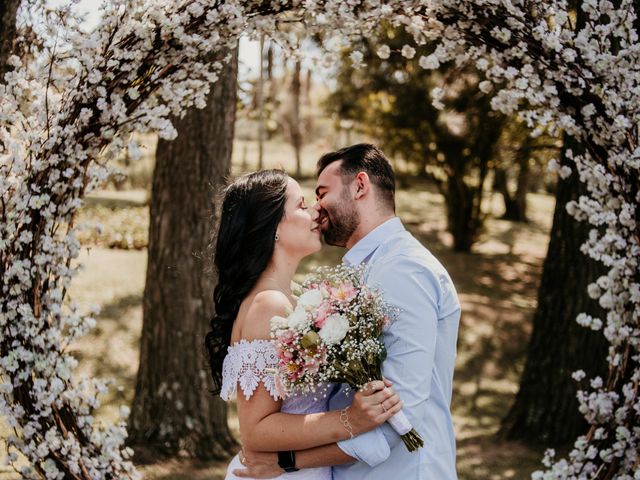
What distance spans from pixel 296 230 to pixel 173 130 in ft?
2.72

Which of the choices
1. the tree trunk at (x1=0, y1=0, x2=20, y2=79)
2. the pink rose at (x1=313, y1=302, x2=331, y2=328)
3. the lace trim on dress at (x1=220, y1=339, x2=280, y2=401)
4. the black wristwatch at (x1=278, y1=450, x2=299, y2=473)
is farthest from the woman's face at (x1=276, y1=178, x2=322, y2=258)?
the tree trunk at (x1=0, y1=0, x2=20, y2=79)

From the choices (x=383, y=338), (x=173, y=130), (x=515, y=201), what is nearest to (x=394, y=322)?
(x=383, y=338)

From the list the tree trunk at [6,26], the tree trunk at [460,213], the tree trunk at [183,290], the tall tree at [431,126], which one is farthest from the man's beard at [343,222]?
the tree trunk at [460,213]

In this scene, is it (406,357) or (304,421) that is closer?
(406,357)

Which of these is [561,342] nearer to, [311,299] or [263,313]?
[263,313]

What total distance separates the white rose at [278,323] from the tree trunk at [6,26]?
115 inches

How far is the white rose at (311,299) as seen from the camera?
2760 mm

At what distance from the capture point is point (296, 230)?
3.33 m

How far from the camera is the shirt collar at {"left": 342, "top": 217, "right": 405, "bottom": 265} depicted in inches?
127

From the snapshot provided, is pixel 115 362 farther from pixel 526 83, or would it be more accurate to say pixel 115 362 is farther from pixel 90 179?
pixel 526 83

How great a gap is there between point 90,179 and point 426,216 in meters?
15.9

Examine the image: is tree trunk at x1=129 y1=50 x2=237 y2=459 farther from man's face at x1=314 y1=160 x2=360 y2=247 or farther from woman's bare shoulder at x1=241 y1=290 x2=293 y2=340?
woman's bare shoulder at x1=241 y1=290 x2=293 y2=340

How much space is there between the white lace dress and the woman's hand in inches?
15.8

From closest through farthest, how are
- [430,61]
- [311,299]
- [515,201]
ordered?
[311,299], [430,61], [515,201]
